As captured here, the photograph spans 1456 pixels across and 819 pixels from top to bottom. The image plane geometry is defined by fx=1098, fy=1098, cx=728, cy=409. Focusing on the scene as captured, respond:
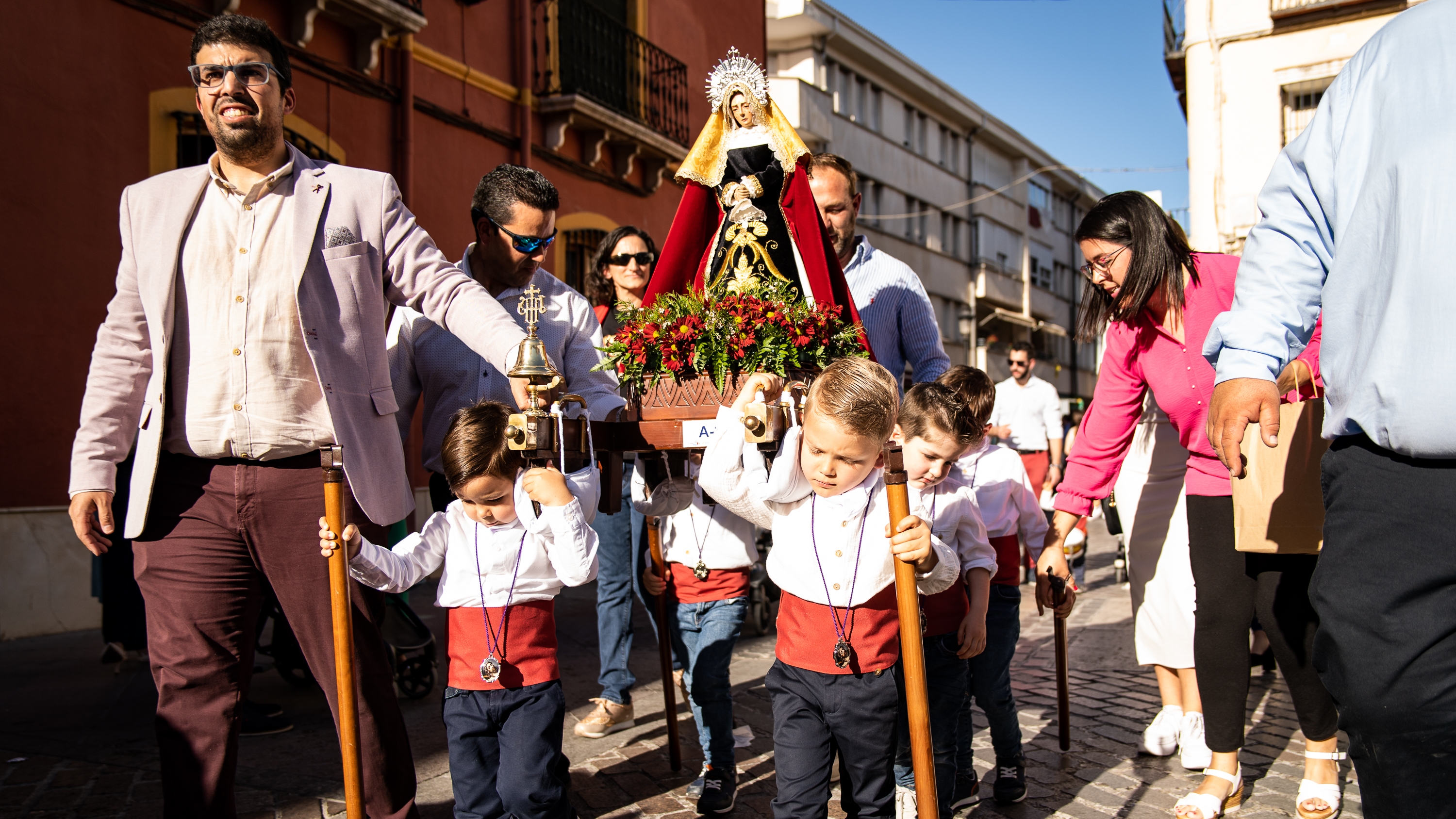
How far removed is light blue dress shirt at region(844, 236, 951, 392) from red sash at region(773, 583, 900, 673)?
1.63 metres

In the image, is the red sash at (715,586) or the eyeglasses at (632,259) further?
the eyeglasses at (632,259)

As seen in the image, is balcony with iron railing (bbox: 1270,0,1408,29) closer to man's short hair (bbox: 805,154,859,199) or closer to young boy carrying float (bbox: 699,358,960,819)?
man's short hair (bbox: 805,154,859,199)

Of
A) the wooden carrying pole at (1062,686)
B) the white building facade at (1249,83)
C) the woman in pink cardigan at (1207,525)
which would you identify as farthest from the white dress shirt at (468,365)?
the white building facade at (1249,83)

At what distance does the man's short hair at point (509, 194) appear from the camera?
3.93 metres

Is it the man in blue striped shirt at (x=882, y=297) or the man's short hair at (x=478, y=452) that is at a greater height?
the man in blue striped shirt at (x=882, y=297)

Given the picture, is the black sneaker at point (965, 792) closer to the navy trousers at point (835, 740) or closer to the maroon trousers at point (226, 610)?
the navy trousers at point (835, 740)

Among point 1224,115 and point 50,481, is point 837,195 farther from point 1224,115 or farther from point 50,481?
point 1224,115

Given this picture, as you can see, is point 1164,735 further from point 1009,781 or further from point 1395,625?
point 1395,625

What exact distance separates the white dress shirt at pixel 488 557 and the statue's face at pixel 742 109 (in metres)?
1.44

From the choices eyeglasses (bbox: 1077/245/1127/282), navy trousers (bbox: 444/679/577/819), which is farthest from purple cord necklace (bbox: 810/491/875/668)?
eyeglasses (bbox: 1077/245/1127/282)

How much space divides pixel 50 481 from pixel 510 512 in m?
6.41

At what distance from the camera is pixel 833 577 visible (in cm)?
301

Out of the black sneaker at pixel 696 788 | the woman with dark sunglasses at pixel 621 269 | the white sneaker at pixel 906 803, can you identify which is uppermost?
the woman with dark sunglasses at pixel 621 269

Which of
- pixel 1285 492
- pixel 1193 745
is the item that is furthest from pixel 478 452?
pixel 1193 745
